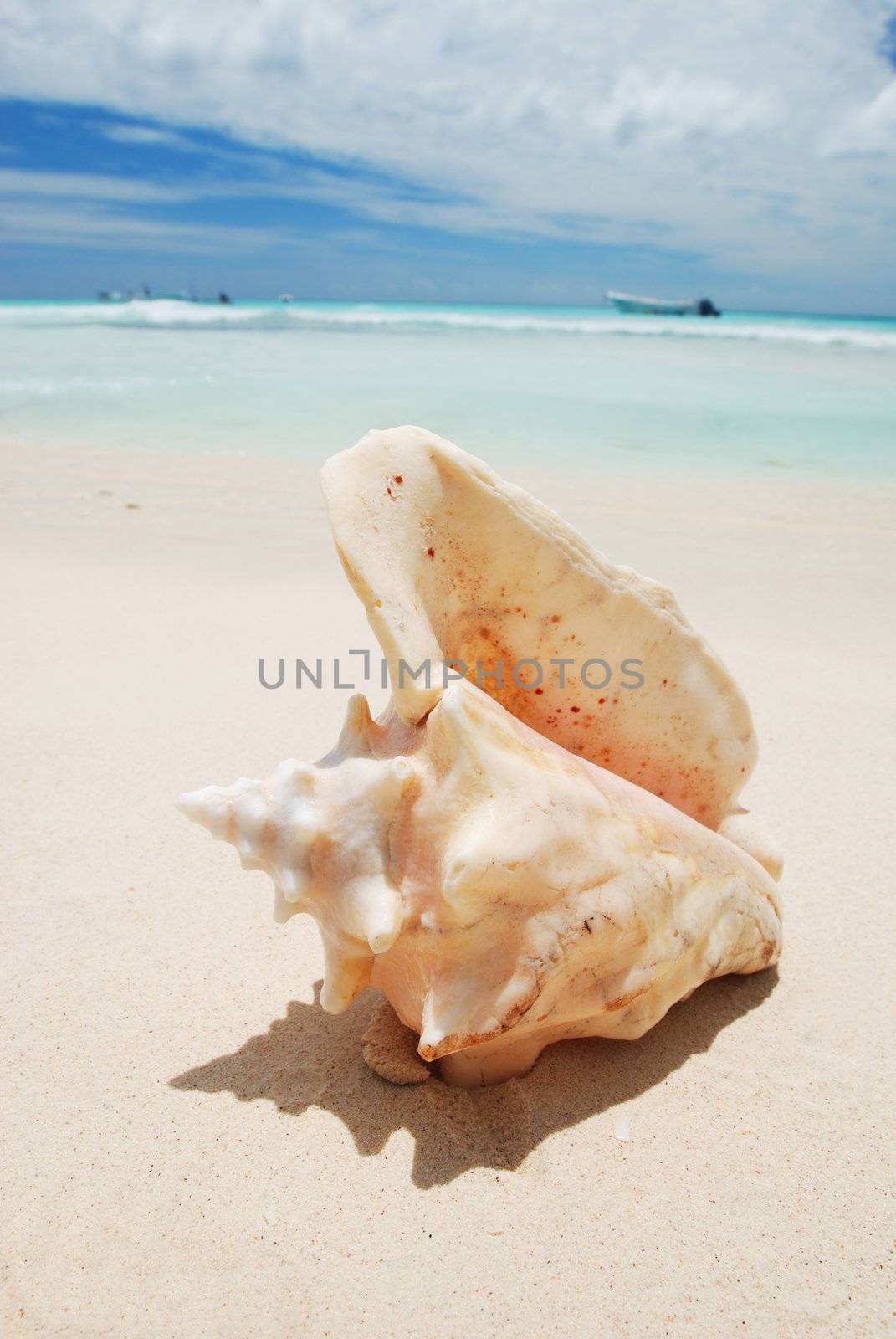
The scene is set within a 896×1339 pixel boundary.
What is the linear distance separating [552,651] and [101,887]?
112cm

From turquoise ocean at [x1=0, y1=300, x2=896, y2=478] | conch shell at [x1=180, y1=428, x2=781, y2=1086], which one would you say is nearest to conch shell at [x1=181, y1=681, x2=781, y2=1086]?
conch shell at [x1=180, y1=428, x2=781, y2=1086]

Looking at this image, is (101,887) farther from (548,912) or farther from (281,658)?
(281,658)

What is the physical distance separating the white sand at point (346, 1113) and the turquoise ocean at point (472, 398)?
5501 millimetres

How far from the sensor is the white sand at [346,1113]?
4.07 ft

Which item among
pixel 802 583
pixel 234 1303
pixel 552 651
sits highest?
pixel 552 651

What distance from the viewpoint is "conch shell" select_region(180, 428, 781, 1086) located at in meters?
1.37

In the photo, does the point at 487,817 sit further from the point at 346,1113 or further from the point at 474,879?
the point at 346,1113

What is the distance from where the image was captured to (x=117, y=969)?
179cm

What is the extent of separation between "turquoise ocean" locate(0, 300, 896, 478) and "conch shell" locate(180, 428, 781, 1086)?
20.4 ft

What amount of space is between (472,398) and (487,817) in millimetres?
10597

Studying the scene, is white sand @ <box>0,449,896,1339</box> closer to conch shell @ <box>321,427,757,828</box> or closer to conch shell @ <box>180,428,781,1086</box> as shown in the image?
conch shell @ <box>180,428,781,1086</box>

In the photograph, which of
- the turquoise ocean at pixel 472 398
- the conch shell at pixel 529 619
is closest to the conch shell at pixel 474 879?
the conch shell at pixel 529 619

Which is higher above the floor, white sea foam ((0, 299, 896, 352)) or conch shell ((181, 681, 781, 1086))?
white sea foam ((0, 299, 896, 352))

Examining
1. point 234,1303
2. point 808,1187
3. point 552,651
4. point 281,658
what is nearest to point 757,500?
point 281,658
